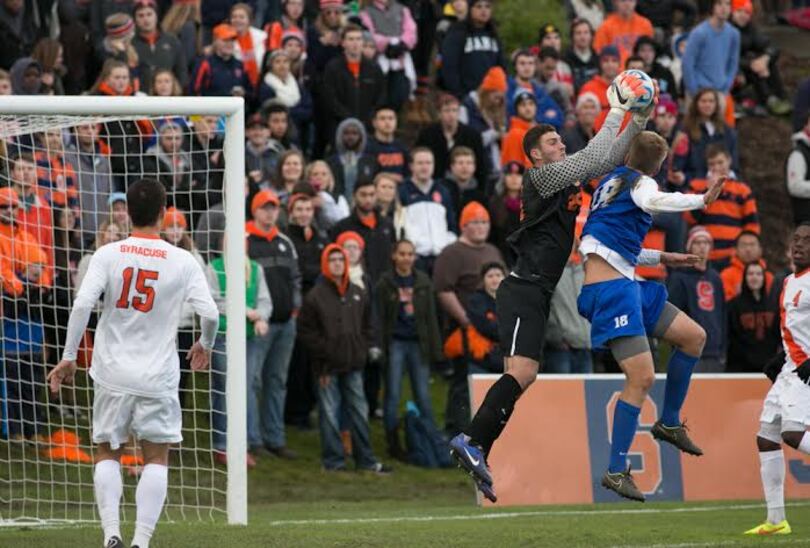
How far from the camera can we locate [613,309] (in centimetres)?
1075

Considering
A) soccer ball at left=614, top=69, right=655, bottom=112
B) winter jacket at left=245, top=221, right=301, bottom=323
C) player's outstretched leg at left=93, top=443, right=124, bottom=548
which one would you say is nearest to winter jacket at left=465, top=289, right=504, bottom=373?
winter jacket at left=245, top=221, right=301, bottom=323

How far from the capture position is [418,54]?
2266 centimetres

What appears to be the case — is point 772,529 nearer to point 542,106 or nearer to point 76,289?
point 76,289

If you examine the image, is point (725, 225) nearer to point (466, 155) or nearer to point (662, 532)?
point (466, 155)

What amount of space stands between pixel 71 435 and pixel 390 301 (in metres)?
4.00

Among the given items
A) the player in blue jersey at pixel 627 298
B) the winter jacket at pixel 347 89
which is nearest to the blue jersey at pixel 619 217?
the player in blue jersey at pixel 627 298

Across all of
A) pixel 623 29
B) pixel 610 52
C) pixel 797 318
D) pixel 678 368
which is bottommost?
pixel 678 368

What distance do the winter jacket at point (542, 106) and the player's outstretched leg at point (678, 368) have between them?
30.3 ft

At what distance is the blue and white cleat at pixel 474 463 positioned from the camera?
34.9ft

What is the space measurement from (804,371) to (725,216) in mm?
7389

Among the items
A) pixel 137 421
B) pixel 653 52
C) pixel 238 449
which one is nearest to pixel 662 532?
pixel 238 449

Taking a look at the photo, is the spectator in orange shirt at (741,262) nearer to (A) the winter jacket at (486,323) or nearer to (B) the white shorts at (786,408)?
(A) the winter jacket at (486,323)

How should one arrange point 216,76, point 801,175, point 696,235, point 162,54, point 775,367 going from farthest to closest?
point 801,175, point 216,76, point 162,54, point 696,235, point 775,367

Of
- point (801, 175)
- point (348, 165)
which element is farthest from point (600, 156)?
point (801, 175)
